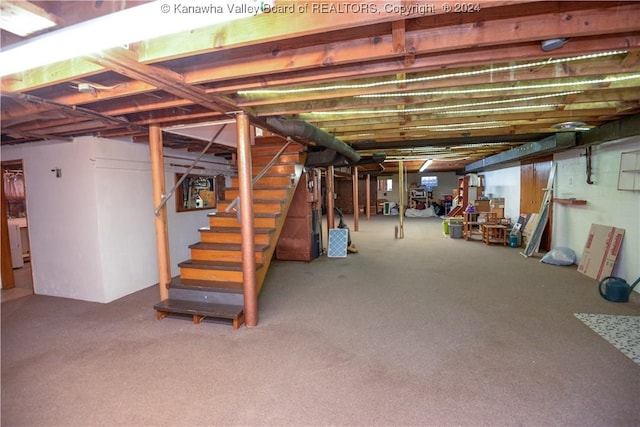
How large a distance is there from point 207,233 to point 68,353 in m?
1.79

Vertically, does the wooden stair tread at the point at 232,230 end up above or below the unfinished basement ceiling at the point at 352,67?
below

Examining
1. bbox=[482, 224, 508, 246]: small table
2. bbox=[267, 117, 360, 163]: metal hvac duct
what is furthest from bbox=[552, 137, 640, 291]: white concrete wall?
bbox=[267, 117, 360, 163]: metal hvac duct

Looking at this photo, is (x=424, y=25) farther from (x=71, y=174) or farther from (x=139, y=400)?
(x=71, y=174)

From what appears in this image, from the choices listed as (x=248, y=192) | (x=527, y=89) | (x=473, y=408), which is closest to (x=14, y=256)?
(x=248, y=192)

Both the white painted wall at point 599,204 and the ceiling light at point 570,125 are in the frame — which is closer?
the ceiling light at point 570,125

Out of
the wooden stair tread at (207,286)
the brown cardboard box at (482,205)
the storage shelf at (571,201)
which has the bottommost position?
the wooden stair tread at (207,286)

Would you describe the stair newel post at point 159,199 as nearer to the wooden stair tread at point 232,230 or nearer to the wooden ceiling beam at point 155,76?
the wooden stair tread at point 232,230

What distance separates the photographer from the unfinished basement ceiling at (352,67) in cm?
159

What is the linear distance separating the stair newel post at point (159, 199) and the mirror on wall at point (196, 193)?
68.0 inches

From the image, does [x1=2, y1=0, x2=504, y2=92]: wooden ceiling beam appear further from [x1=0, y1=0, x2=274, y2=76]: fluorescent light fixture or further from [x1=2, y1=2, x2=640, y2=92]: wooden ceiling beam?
[x1=0, y1=0, x2=274, y2=76]: fluorescent light fixture

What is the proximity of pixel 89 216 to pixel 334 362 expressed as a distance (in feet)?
11.8

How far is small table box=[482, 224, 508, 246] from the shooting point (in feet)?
24.3

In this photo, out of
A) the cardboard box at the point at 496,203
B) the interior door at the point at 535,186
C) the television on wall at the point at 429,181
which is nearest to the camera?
the interior door at the point at 535,186

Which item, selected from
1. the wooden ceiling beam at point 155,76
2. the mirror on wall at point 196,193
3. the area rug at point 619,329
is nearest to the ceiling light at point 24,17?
the wooden ceiling beam at point 155,76
